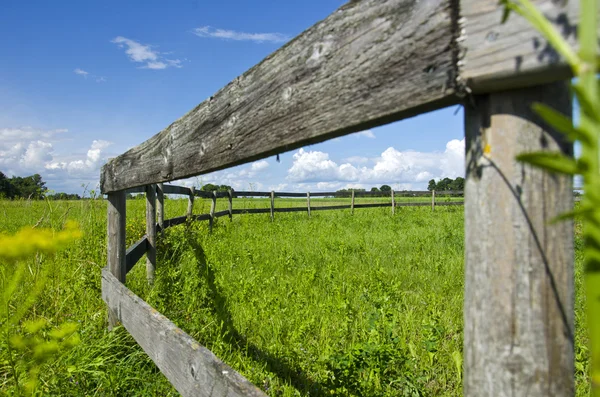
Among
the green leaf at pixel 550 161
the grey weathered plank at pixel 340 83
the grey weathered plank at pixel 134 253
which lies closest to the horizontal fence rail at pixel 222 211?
the grey weathered plank at pixel 134 253

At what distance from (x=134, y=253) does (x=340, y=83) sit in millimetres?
4149

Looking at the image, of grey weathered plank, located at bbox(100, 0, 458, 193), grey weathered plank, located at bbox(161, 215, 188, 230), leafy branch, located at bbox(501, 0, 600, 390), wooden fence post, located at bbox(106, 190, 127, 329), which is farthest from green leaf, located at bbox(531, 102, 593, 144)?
grey weathered plank, located at bbox(161, 215, 188, 230)

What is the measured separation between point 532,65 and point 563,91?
0.13 m

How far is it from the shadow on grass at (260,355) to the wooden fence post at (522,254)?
206 cm

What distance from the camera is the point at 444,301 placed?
15.4 ft

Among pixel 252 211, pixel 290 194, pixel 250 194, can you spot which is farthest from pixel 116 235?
pixel 290 194

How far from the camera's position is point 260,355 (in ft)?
11.1

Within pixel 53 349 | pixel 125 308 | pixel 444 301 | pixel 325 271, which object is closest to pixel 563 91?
pixel 53 349

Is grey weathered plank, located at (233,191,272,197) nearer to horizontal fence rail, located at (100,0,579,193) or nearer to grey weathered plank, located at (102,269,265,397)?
grey weathered plank, located at (102,269,265,397)

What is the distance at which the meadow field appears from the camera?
113 inches

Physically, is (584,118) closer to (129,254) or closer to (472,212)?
(472,212)

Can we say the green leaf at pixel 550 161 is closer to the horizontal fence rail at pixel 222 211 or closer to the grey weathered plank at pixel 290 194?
the horizontal fence rail at pixel 222 211

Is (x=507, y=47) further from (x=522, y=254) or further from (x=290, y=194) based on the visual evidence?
(x=290, y=194)

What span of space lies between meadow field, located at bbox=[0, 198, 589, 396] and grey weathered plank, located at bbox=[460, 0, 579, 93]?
171 cm
